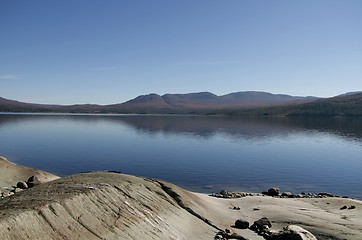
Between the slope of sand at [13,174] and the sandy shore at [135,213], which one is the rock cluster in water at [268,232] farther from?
the slope of sand at [13,174]

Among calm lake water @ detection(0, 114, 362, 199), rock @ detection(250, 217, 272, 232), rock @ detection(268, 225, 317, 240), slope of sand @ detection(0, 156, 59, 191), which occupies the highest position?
slope of sand @ detection(0, 156, 59, 191)

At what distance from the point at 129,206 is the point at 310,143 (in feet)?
214

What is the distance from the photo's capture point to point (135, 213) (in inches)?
602

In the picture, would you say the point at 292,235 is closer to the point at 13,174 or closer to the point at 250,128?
the point at 13,174

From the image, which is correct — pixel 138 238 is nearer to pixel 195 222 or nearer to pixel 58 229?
pixel 58 229

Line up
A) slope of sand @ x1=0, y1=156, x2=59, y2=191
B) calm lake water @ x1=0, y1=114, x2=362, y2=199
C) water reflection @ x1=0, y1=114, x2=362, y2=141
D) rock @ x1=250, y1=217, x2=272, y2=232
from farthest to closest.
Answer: water reflection @ x1=0, y1=114, x2=362, y2=141 < calm lake water @ x1=0, y1=114, x2=362, y2=199 < slope of sand @ x1=0, y1=156, x2=59, y2=191 < rock @ x1=250, y1=217, x2=272, y2=232

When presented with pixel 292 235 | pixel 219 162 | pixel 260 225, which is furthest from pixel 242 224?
pixel 219 162

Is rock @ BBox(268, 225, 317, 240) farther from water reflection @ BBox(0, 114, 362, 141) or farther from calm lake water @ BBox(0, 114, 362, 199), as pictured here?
water reflection @ BBox(0, 114, 362, 141)

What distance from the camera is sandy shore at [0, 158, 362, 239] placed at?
39.6ft

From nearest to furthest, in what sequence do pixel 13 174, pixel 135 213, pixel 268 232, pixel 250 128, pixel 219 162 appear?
1. pixel 135 213
2. pixel 268 232
3. pixel 13 174
4. pixel 219 162
5. pixel 250 128

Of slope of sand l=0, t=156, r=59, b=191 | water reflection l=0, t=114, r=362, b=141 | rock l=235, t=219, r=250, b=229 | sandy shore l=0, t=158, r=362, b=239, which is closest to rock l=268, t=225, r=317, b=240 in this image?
sandy shore l=0, t=158, r=362, b=239

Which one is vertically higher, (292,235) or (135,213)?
(135,213)

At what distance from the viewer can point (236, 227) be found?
18328mm

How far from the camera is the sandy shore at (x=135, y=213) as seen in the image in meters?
12.1
